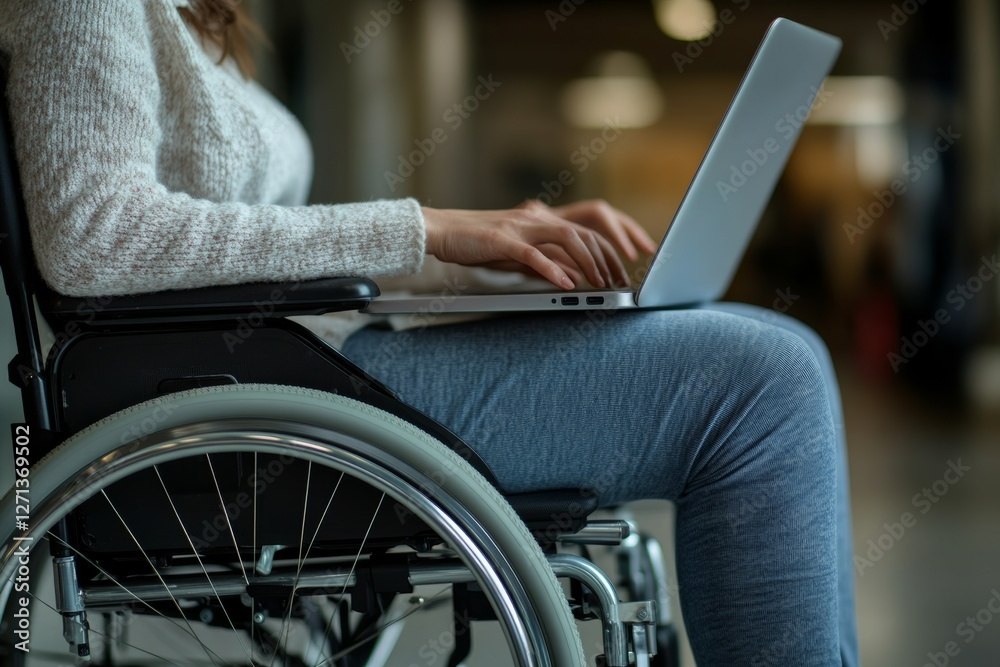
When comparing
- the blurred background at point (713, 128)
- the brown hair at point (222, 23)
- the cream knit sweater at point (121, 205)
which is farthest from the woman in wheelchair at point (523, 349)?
the blurred background at point (713, 128)

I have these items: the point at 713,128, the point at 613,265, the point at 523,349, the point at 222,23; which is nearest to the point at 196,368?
the point at 523,349

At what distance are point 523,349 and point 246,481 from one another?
251 mm

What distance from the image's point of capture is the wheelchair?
0.60 m

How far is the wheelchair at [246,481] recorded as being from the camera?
597 mm

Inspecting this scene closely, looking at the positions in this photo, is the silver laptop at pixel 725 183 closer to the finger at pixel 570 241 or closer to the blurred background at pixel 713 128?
the finger at pixel 570 241

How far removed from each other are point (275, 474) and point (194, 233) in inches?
7.9

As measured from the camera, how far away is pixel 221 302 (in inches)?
24.4

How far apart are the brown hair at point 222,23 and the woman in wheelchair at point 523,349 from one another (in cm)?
20

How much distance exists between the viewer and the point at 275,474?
0.65 metres

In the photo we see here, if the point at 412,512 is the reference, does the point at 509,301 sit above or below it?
above

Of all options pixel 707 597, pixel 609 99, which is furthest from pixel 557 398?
pixel 609 99

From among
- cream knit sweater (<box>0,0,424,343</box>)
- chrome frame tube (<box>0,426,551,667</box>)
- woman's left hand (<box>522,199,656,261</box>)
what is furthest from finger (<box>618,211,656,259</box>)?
chrome frame tube (<box>0,426,551,667</box>)

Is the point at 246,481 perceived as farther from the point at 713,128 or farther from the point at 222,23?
the point at 713,128

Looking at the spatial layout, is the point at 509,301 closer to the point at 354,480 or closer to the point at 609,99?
the point at 354,480
